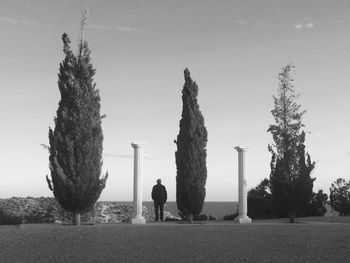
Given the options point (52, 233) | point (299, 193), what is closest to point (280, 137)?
point (299, 193)

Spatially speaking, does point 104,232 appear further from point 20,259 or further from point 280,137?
Answer: point 280,137

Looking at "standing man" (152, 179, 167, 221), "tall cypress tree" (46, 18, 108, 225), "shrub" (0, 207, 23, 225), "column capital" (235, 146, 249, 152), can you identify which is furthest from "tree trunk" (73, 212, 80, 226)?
"column capital" (235, 146, 249, 152)

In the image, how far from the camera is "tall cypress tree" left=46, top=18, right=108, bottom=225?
2386 centimetres

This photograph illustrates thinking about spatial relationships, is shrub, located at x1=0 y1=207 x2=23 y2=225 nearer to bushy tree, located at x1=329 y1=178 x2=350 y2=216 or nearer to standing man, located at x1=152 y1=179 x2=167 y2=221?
standing man, located at x1=152 y1=179 x2=167 y2=221

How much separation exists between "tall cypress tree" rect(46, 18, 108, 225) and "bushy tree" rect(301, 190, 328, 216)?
56.0 feet

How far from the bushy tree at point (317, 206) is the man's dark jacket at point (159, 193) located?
1303 cm

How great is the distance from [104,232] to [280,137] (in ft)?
38.0

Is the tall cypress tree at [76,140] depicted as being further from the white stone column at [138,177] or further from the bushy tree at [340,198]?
the bushy tree at [340,198]

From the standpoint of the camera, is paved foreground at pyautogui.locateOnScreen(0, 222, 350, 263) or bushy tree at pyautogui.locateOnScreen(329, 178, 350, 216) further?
bushy tree at pyautogui.locateOnScreen(329, 178, 350, 216)

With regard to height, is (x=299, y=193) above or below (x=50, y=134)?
below

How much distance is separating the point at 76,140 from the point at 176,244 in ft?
28.4

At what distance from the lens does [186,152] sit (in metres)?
25.9

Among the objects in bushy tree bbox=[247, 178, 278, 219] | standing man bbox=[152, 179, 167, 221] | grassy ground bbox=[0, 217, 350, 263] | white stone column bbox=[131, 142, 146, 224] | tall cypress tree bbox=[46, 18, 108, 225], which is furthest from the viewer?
bushy tree bbox=[247, 178, 278, 219]

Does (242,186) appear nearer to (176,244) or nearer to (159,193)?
(159,193)
